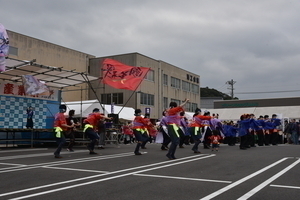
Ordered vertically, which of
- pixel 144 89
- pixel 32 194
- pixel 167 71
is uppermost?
pixel 167 71

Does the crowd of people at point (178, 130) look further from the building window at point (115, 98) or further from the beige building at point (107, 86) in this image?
the building window at point (115, 98)

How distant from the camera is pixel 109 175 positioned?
7.77 metres

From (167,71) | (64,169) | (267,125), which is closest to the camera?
(64,169)

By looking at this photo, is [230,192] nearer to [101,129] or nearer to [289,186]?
[289,186]

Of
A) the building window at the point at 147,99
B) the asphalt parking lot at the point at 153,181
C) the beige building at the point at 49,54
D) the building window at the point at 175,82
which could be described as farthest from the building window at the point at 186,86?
the asphalt parking lot at the point at 153,181

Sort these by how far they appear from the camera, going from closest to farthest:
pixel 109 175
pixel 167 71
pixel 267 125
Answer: pixel 109 175 → pixel 267 125 → pixel 167 71

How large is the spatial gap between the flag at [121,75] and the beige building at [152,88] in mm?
19871

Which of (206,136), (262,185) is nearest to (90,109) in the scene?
(206,136)

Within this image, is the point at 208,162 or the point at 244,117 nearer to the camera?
the point at 208,162

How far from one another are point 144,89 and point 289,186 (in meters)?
38.6

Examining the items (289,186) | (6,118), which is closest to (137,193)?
(289,186)

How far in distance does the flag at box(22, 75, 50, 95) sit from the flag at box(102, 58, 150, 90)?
360 centimetres

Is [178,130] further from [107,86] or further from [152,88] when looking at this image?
[152,88]

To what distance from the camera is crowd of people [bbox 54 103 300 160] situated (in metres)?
11.5
